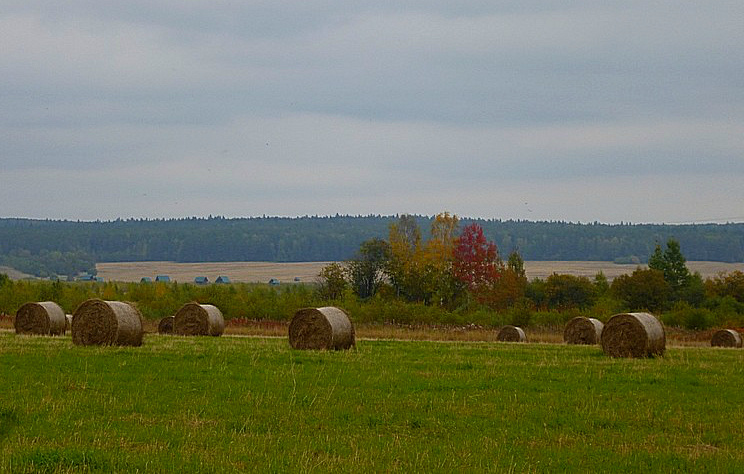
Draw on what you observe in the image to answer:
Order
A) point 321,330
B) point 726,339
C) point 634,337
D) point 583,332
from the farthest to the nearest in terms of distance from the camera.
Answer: point 726,339, point 583,332, point 321,330, point 634,337

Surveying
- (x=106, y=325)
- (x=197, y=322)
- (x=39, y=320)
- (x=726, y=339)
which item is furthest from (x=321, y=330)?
(x=726, y=339)

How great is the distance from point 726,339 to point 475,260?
162ft

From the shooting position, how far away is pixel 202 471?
10125 millimetres

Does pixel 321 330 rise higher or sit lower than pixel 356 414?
higher

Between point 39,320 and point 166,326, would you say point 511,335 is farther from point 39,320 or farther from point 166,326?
point 39,320

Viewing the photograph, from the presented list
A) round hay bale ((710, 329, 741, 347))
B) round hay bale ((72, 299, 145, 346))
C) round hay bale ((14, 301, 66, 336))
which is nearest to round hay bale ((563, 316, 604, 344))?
round hay bale ((710, 329, 741, 347))

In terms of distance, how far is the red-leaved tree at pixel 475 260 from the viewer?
83.2m

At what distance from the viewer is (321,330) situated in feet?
86.3

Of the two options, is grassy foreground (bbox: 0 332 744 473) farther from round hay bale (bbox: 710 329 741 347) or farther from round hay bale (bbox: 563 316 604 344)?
round hay bale (bbox: 710 329 741 347)

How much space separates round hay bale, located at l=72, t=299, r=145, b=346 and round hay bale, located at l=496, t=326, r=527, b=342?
1752 cm

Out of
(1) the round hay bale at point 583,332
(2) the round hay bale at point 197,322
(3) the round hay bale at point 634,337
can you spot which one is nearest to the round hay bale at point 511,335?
(1) the round hay bale at point 583,332

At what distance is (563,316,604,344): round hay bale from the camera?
35.8 meters

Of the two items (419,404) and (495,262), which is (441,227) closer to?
(495,262)

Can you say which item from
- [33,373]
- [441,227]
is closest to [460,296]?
[441,227]
